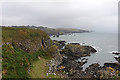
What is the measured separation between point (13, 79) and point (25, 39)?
19374mm

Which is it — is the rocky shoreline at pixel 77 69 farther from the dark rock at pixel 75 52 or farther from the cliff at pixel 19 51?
the cliff at pixel 19 51

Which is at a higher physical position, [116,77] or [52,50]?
[52,50]

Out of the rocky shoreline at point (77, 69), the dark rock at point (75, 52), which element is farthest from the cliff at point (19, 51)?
the dark rock at point (75, 52)

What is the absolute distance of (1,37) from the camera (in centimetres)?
2708

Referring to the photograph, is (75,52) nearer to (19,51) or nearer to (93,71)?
(93,71)

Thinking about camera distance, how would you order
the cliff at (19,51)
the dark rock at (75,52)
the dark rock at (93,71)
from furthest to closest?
the dark rock at (75,52) → the dark rock at (93,71) → the cliff at (19,51)

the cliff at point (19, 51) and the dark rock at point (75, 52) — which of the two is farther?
the dark rock at point (75, 52)

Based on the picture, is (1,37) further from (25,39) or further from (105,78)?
(105,78)

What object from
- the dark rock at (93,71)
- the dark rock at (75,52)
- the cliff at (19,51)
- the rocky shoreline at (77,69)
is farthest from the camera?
the dark rock at (75,52)

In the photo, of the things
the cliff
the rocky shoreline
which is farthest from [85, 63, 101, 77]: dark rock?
the cliff

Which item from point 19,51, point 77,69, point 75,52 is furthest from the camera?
point 75,52

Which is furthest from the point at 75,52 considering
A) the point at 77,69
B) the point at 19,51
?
the point at 19,51

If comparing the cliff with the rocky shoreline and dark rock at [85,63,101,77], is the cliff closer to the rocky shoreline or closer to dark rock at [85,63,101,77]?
the rocky shoreline

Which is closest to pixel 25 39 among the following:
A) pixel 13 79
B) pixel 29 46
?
pixel 29 46
